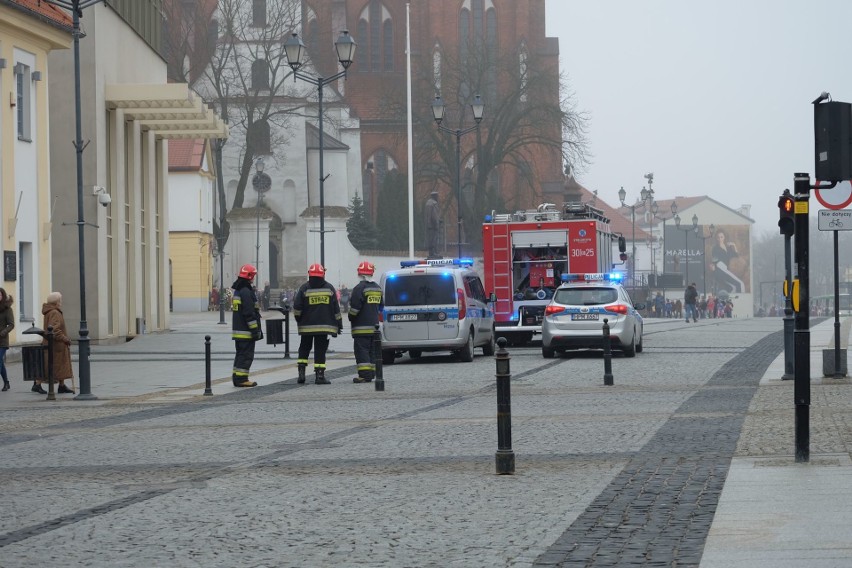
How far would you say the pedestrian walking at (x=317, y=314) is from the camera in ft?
75.9

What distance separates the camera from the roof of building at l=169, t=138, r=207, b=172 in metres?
77.4

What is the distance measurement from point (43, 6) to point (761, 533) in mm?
28625

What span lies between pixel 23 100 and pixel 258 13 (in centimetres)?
5355

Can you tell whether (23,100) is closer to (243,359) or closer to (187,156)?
(243,359)

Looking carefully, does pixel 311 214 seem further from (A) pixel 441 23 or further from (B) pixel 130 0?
(B) pixel 130 0

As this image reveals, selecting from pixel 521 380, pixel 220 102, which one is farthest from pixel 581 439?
pixel 220 102

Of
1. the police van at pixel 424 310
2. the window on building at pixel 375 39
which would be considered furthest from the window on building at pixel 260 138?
the police van at pixel 424 310

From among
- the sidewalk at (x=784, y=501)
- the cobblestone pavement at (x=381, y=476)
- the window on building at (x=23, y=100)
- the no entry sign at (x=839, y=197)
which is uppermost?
the window on building at (x=23, y=100)

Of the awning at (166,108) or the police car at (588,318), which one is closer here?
the police car at (588,318)

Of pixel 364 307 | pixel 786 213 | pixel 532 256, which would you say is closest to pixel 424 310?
pixel 364 307

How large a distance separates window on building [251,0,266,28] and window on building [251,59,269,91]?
2258 mm

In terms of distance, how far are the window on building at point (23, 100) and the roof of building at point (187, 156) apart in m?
43.9

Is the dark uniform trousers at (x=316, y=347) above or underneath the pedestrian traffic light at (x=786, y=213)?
underneath

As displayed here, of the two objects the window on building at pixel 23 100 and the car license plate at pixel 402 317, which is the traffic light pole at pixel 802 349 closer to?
the car license plate at pixel 402 317
